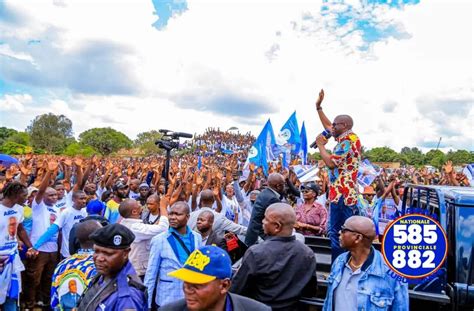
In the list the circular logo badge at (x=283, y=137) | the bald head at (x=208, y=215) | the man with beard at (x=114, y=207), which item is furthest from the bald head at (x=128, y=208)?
the circular logo badge at (x=283, y=137)

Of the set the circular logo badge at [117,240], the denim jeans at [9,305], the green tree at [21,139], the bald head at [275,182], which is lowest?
the denim jeans at [9,305]

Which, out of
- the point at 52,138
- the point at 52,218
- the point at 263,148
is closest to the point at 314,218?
the point at 52,218

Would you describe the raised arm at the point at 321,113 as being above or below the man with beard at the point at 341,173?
above

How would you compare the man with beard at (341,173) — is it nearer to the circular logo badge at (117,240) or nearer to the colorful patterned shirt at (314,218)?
the colorful patterned shirt at (314,218)

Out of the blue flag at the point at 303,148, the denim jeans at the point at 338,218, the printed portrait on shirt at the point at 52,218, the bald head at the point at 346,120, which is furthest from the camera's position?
the blue flag at the point at 303,148

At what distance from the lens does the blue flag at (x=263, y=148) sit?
10.9 m

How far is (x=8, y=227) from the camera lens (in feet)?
14.4

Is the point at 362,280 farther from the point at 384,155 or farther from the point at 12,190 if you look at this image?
the point at 384,155

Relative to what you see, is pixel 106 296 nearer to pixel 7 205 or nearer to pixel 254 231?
pixel 254 231

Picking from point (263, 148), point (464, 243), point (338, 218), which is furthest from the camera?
point (263, 148)

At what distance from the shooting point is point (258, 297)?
296 centimetres

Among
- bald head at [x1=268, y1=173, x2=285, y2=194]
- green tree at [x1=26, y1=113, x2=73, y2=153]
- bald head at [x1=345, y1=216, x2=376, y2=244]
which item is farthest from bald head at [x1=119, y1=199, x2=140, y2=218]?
green tree at [x1=26, y1=113, x2=73, y2=153]

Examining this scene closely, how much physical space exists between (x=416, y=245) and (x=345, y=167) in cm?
120

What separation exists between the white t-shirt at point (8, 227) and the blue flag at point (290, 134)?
29.0 ft
